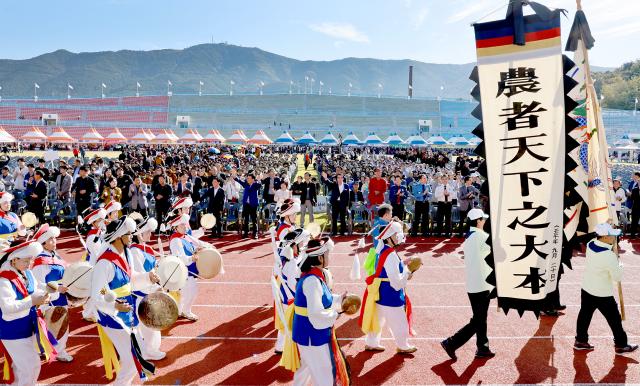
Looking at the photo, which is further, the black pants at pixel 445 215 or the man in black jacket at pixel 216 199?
the black pants at pixel 445 215

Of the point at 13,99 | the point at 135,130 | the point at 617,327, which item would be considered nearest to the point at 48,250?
the point at 617,327

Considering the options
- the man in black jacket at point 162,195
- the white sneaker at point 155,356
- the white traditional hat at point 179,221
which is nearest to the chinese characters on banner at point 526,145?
the white sneaker at point 155,356

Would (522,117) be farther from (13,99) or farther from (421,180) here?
(13,99)

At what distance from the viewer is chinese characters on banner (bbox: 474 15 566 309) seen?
15.1 ft

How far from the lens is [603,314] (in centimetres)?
655

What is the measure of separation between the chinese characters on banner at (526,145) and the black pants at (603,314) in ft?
7.07

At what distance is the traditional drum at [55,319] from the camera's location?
5430 mm

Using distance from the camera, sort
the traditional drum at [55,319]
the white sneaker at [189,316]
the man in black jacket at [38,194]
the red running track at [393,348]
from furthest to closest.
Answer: the man in black jacket at [38,194] < the white sneaker at [189,316] < the red running track at [393,348] < the traditional drum at [55,319]

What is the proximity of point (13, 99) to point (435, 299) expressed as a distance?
110270 millimetres

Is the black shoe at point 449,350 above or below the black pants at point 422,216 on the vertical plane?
below

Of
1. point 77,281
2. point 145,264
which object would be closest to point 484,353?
point 145,264

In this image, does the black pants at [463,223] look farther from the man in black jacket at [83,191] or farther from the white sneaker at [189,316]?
the man in black jacket at [83,191]

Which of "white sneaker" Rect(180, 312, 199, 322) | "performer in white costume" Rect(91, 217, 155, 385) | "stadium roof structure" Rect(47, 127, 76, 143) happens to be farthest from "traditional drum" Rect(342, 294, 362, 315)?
"stadium roof structure" Rect(47, 127, 76, 143)

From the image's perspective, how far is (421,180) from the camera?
15094mm
